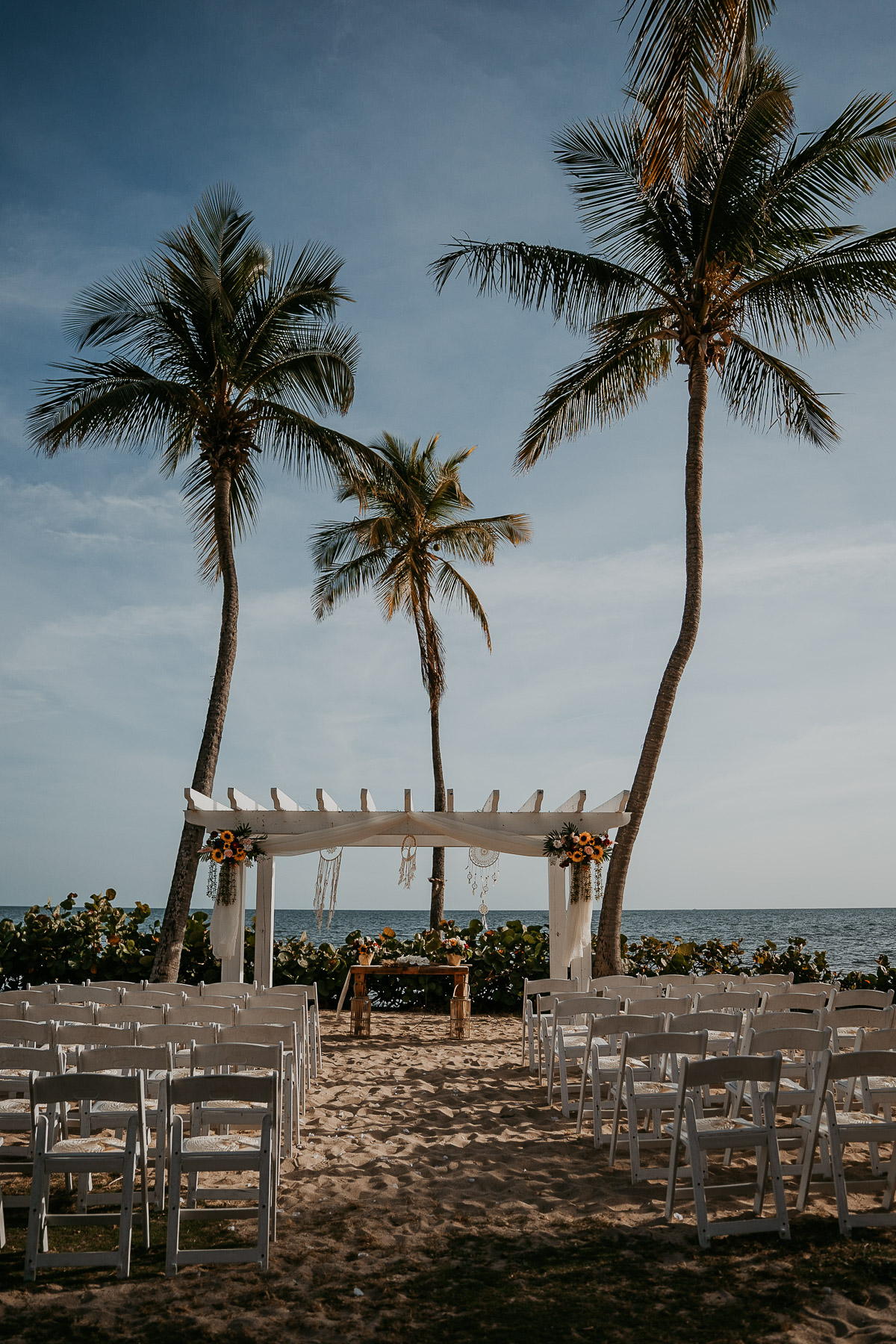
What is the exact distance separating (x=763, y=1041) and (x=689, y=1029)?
3.19 feet

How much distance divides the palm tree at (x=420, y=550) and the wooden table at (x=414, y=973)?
675 cm

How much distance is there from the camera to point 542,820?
11578 millimetres

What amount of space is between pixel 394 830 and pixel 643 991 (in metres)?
4.09

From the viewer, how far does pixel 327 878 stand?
11.8 meters

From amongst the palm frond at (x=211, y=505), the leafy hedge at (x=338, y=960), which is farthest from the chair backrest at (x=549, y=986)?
the palm frond at (x=211, y=505)

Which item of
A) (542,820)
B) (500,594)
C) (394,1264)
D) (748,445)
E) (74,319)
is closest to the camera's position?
(394,1264)

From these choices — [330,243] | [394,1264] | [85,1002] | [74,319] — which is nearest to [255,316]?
[330,243]

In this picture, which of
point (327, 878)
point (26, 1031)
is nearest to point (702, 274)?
point (327, 878)

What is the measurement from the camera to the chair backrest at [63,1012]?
6.73 metres

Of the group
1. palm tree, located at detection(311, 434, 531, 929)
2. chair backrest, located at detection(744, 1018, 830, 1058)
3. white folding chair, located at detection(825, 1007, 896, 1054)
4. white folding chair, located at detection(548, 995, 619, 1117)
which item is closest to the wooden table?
white folding chair, located at detection(548, 995, 619, 1117)

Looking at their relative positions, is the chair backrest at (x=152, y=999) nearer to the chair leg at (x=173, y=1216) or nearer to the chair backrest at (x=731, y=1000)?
the chair leg at (x=173, y=1216)

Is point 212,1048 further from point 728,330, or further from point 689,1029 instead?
point 728,330

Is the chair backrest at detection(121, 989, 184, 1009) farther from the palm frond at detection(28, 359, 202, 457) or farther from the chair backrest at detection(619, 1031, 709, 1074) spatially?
the palm frond at detection(28, 359, 202, 457)

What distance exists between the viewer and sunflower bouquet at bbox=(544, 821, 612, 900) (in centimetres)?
1128
